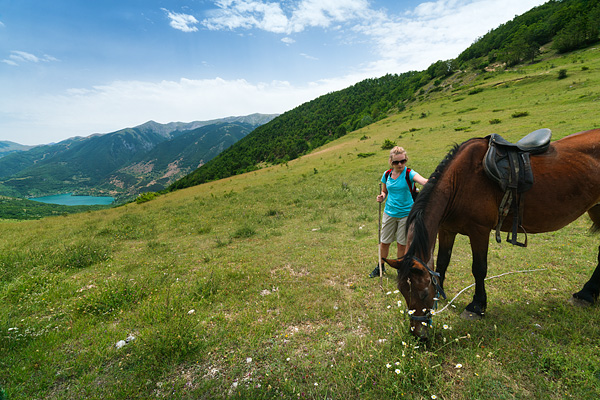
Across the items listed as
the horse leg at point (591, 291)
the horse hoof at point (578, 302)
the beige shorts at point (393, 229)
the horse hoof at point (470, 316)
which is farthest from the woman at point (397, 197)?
the horse leg at point (591, 291)

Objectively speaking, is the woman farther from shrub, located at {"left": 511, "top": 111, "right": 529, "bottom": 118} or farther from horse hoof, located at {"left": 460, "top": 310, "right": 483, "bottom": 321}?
shrub, located at {"left": 511, "top": 111, "right": 529, "bottom": 118}

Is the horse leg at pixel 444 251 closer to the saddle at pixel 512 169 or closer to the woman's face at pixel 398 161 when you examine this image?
the saddle at pixel 512 169

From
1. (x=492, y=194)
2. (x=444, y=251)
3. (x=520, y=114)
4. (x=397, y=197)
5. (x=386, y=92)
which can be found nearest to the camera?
(x=492, y=194)

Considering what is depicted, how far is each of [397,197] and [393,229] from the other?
2.73ft

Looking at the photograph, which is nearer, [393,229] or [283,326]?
[283,326]

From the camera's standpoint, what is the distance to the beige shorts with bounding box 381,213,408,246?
505cm

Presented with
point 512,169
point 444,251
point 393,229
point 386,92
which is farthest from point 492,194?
point 386,92

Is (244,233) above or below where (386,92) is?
below

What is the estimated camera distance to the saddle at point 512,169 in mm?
3576

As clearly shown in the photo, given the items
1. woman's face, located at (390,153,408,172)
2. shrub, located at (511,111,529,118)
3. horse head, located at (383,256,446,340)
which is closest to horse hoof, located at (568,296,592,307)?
horse head, located at (383,256,446,340)

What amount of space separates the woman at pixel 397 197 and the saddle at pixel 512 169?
1156mm

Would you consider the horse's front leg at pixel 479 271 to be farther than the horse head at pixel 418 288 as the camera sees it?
Yes

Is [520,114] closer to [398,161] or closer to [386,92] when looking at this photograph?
[398,161]

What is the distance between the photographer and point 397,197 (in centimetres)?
497
